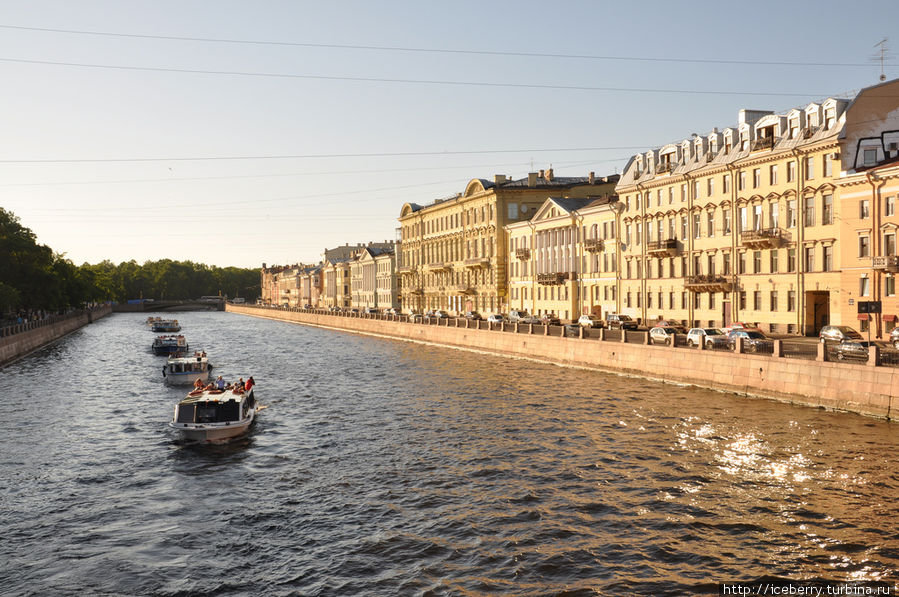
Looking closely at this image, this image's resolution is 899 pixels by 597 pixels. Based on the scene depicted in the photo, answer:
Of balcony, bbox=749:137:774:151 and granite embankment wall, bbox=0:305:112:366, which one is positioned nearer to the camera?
balcony, bbox=749:137:774:151

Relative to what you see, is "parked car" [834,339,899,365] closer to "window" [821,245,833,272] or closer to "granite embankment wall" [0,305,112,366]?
"window" [821,245,833,272]

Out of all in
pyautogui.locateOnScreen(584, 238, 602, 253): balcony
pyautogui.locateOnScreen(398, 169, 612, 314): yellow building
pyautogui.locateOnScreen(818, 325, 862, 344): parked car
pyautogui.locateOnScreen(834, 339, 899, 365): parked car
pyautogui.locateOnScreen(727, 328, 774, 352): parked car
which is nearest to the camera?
pyautogui.locateOnScreen(834, 339, 899, 365): parked car

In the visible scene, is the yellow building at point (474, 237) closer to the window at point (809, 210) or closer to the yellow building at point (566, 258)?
the yellow building at point (566, 258)

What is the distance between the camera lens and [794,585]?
47.3 ft

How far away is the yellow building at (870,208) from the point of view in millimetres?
42312

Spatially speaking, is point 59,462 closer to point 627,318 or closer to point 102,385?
point 102,385

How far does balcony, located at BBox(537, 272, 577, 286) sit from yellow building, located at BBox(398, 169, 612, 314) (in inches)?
464

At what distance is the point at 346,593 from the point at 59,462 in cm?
1551

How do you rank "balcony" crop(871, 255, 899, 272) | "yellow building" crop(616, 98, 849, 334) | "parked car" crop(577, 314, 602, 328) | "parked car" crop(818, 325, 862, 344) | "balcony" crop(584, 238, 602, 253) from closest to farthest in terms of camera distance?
"parked car" crop(818, 325, 862, 344), "balcony" crop(871, 255, 899, 272), "yellow building" crop(616, 98, 849, 334), "parked car" crop(577, 314, 602, 328), "balcony" crop(584, 238, 602, 253)

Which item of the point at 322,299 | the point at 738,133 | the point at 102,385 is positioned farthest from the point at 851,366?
the point at 322,299

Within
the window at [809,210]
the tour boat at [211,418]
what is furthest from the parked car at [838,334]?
the tour boat at [211,418]

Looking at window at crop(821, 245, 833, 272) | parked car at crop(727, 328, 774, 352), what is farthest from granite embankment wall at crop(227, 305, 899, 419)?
window at crop(821, 245, 833, 272)

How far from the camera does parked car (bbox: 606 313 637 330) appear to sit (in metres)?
58.1

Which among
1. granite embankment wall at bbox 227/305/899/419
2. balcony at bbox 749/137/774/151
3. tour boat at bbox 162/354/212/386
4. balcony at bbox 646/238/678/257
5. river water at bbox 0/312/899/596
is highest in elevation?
balcony at bbox 749/137/774/151
